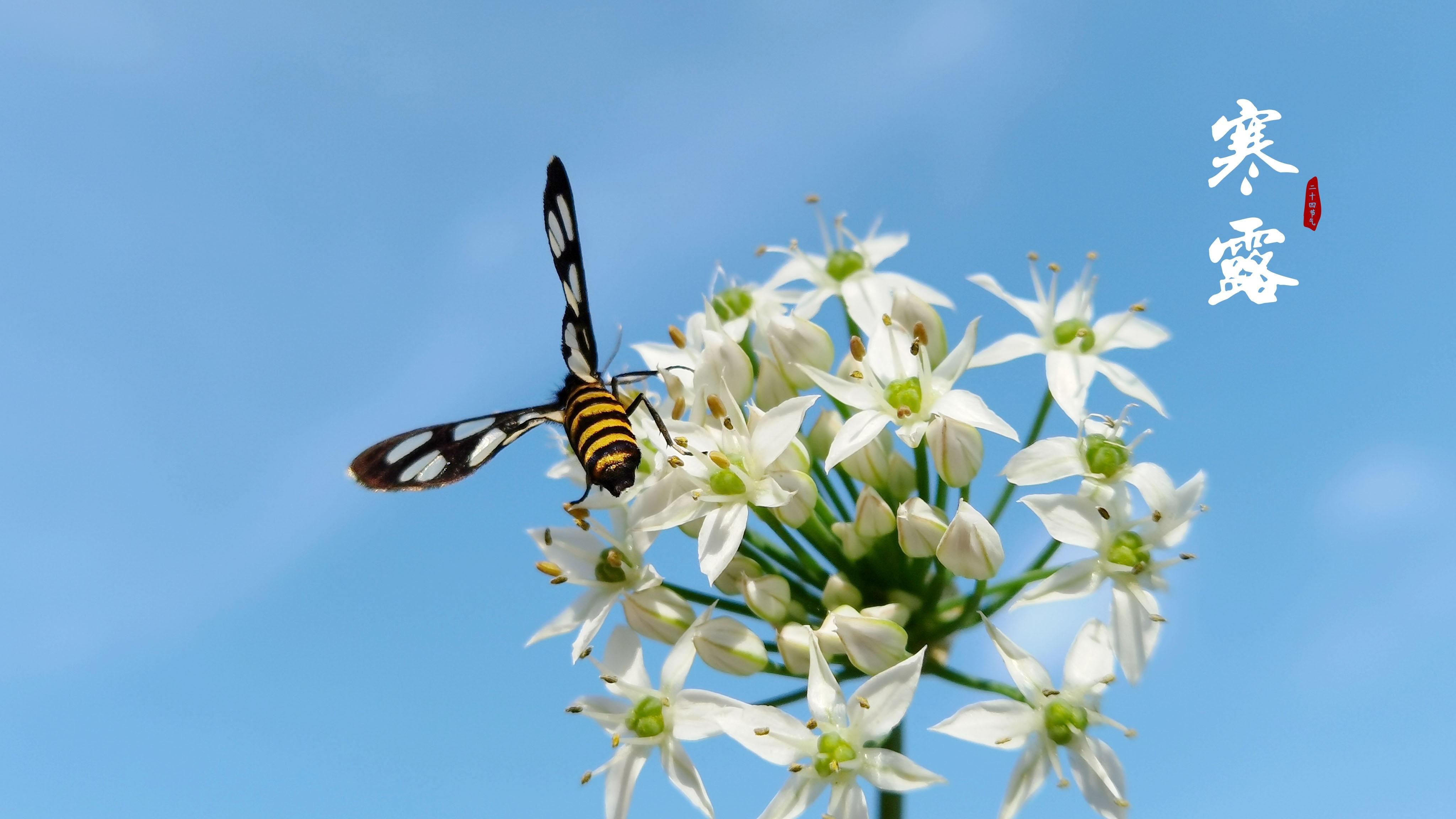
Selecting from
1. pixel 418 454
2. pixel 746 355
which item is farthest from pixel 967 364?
pixel 418 454

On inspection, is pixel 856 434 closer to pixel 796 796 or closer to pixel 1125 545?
pixel 1125 545

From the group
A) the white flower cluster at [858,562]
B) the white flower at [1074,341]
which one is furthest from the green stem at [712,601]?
the white flower at [1074,341]

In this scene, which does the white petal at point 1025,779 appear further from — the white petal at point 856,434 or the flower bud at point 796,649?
the white petal at point 856,434

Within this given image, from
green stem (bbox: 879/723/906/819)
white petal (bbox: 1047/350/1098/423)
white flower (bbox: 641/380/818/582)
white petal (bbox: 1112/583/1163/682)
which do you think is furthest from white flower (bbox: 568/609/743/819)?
white petal (bbox: 1047/350/1098/423)

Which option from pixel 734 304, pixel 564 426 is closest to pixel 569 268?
pixel 564 426

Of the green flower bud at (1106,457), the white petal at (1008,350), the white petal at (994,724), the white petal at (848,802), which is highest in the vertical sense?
the white petal at (1008,350)

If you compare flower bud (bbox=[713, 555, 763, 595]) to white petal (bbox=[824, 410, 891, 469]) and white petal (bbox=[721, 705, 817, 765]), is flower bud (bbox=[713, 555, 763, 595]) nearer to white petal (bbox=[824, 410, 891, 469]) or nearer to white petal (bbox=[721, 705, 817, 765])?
white petal (bbox=[824, 410, 891, 469])
